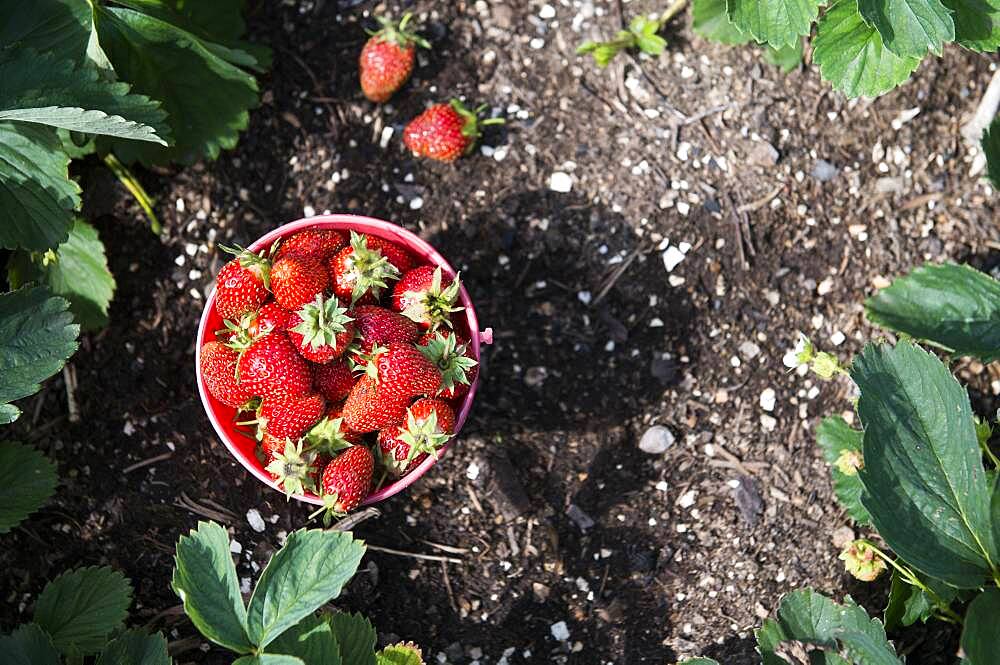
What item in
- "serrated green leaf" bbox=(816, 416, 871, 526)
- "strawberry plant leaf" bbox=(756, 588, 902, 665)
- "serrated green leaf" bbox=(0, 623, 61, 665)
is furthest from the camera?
"serrated green leaf" bbox=(816, 416, 871, 526)

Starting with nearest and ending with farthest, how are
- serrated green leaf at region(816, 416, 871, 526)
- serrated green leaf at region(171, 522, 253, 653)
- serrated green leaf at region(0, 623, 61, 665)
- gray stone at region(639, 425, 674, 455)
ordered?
serrated green leaf at region(171, 522, 253, 653) → serrated green leaf at region(0, 623, 61, 665) → serrated green leaf at region(816, 416, 871, 526) → gray stone at region(639, 425, 674, 455)

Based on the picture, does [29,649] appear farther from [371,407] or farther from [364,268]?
[364,268]

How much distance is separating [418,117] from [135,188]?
0.53 meters

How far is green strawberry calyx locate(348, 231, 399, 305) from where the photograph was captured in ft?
4.65

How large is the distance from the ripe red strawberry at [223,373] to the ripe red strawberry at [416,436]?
22cm

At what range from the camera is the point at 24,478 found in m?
1.58

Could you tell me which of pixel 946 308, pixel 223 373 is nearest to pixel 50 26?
pixel 223 373

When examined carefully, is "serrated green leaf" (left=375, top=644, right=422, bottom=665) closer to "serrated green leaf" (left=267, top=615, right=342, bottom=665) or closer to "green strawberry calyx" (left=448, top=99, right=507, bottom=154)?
"serrated green leaf" (left=267, top=615, right=342, bottom=665)

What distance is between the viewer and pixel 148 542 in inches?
67.2

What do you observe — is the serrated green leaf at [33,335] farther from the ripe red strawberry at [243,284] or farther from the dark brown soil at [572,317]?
the dark brown soil at [572,317]

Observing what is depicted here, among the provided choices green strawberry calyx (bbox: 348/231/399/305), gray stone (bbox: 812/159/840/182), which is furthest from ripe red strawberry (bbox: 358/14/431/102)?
gray stone (bbox: 812/159/840/182)

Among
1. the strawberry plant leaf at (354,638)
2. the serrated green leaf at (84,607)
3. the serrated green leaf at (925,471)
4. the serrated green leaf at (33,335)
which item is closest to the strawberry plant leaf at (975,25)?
the serrated green leaf at (925,471)

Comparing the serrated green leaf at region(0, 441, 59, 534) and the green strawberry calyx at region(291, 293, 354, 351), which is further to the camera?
the serrated green leaf at region(0, 441, 59, 534)

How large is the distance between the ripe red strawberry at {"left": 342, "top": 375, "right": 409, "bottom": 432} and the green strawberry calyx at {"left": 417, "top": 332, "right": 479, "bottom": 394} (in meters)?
0.07
